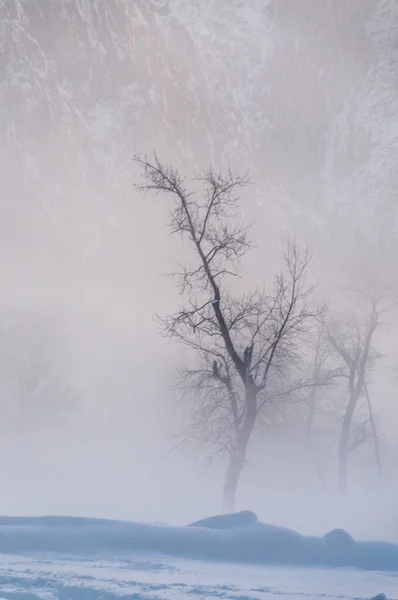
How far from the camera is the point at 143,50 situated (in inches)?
4355

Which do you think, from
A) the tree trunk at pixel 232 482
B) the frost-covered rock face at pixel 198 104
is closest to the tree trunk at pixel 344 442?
the tree trunk at pixel 232 482

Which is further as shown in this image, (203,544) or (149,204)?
(149,204)

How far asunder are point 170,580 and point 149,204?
98.0 m

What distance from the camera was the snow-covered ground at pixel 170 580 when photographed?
18.2 feet

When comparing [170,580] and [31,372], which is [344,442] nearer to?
[170,580]

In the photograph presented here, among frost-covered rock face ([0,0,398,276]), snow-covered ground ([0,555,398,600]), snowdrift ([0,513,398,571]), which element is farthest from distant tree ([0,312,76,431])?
snow-covered ground ([0,555,398,600])

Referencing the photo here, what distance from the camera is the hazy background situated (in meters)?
36.2

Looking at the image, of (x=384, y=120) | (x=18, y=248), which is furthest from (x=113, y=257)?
(x=384, y=120)

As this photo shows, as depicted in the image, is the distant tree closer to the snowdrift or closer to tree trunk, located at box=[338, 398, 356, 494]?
tree trunk, located at box=[338, 398, 356, 494]

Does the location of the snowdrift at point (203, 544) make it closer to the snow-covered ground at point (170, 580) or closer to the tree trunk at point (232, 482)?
the snow-covered ground at point (170, 580)

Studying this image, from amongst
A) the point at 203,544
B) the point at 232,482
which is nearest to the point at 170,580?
the point at 203,544

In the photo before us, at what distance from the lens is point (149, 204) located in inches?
4016

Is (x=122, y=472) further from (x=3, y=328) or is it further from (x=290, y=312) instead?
(x=290, y=312)

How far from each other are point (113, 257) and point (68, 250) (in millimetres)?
8023
